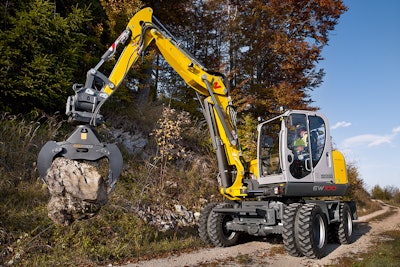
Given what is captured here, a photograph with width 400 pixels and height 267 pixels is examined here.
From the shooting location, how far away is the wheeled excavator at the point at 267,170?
264 inches

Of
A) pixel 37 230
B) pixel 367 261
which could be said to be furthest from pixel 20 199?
pixel 367 261

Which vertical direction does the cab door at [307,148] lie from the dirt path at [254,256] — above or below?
above

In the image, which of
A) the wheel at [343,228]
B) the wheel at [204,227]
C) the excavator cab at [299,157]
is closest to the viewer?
the excavator cab at [299,157]

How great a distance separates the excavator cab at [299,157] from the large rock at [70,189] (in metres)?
3.96

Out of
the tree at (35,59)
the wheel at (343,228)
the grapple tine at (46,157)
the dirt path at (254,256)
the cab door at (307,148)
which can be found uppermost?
the tree at (35,59)

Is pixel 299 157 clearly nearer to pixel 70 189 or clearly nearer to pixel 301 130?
pixel 301 130

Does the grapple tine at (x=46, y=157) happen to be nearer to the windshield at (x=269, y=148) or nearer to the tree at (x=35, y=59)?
the tree at (x=35, y=59)

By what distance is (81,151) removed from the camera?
4.67m

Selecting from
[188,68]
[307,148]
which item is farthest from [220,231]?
[188,68]

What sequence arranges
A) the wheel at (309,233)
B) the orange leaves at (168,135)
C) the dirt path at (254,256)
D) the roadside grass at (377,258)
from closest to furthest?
the roadside grass at (377,258) < the dirt path at (254,256) < the wheel at (309,233) < the orange leaves at (168,135)

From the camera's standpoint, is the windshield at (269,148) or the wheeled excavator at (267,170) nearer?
the wheeled excavator at (267,170)

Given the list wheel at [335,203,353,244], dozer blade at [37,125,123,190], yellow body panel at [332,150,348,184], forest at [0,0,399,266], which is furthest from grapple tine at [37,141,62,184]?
wheel at [335,203,353,244]

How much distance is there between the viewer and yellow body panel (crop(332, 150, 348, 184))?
322 inches

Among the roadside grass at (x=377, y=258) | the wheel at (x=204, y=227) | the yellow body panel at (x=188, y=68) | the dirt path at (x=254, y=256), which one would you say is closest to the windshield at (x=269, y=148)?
the yellow body panel at (x=188, y=68)
